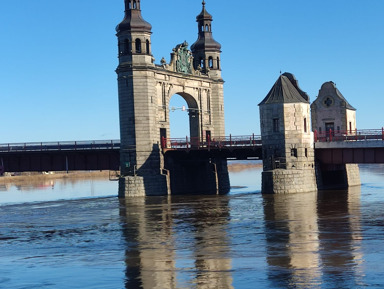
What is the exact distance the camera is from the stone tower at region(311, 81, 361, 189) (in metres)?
72.9

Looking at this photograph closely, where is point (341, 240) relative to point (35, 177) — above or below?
below

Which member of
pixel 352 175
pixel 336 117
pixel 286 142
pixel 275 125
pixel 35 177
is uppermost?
pixel 336 117

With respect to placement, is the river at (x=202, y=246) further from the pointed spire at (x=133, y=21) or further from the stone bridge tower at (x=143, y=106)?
the pointed spire at (x=133, y=21)

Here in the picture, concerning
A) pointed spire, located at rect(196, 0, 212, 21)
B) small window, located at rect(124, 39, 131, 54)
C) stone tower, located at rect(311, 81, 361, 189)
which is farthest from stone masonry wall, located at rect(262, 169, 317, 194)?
pointed spire, located at rect(196, 0, 212, 21)

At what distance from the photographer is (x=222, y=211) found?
52312 mm

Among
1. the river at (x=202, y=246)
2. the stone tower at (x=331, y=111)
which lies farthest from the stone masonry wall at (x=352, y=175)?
the river at (x=202, y=246)

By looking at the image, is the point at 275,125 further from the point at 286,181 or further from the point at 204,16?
the point at 204,16

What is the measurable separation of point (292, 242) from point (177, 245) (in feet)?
18.1

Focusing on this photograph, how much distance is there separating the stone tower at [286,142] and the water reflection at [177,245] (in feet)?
25.0

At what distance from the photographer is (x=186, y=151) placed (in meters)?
73.3

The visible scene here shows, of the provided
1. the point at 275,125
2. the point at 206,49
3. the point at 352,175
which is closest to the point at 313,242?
the point at 275,125

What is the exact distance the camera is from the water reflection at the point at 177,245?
25984mm

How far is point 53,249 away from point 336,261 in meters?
14.3

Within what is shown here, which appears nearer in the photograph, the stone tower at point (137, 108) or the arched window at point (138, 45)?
the stone tower at point (137, 108)
